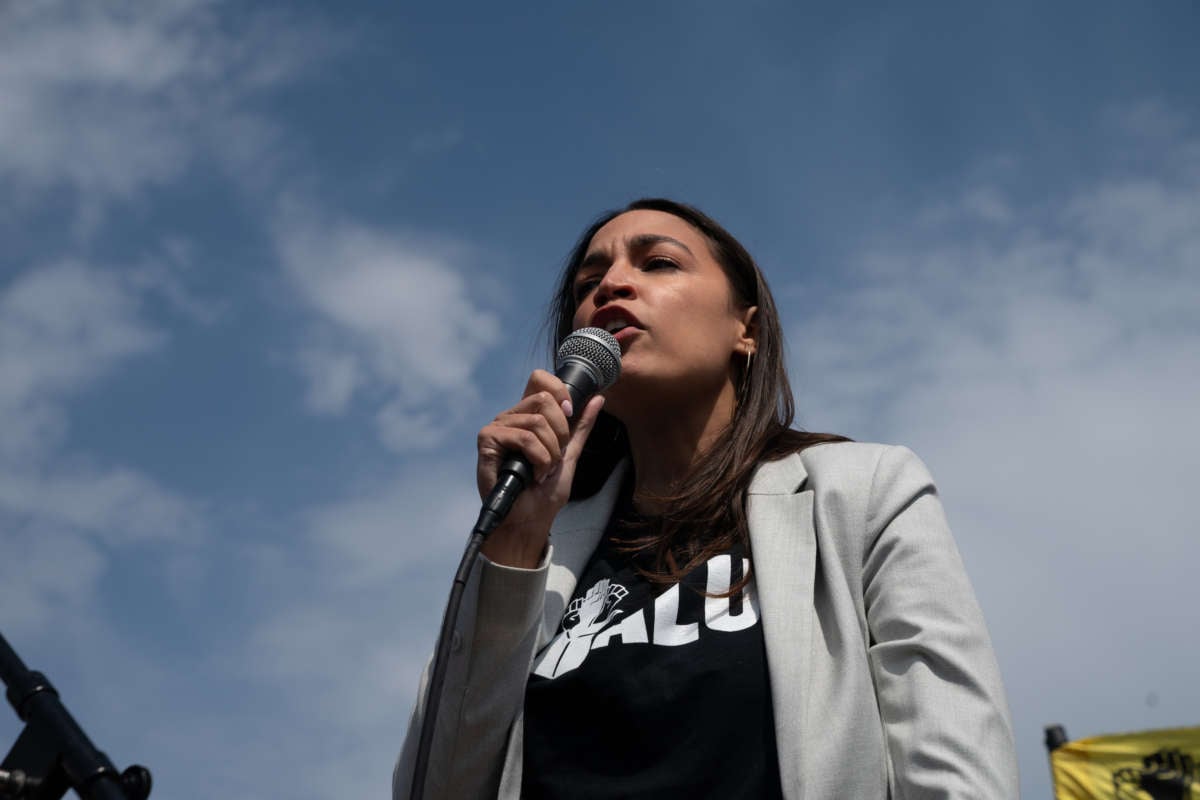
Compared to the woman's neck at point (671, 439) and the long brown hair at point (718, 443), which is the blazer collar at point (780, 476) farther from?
the woman's neck at point (671, 439)

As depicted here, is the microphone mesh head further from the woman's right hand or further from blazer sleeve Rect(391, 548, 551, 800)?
blazer sleeve Rect(391, 548, 551, 800)

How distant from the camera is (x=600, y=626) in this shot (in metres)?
2.96

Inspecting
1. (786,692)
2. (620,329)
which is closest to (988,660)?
(786,692)

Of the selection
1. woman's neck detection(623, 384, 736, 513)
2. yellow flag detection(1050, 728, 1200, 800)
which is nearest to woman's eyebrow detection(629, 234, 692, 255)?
woman's neck detection(623, 384, 736, 513)

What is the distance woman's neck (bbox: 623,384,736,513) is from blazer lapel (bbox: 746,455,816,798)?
317 mm

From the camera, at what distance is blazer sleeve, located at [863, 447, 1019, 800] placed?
236cm

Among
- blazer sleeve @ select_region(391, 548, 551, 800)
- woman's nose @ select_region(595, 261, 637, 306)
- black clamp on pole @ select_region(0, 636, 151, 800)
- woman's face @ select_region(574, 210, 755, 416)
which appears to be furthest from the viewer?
woman's nose @ select_region(595, 261, 637, 306)

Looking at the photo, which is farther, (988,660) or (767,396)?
(767,396)

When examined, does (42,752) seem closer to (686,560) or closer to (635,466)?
(686,560)

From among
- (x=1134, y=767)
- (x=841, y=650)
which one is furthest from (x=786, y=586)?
(x=1134, y=767)

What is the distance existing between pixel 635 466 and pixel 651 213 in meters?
0.83

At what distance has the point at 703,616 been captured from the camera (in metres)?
2.82

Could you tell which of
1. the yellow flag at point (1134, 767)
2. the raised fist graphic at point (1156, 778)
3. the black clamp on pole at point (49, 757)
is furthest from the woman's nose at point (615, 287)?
the raised fist graphic at point (1156, 778)

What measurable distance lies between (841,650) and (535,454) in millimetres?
776
